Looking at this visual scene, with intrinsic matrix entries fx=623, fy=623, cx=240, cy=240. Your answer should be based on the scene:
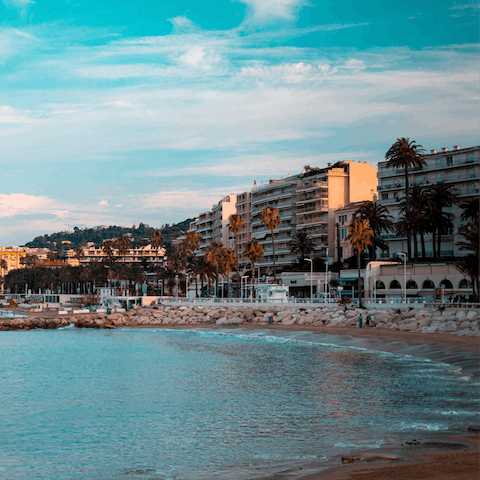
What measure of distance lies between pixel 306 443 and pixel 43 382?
22.2 m

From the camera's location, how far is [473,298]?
65.4 meters

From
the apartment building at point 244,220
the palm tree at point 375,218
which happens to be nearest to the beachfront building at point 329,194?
the palm tree at point 375,218

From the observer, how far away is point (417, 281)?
7800cm

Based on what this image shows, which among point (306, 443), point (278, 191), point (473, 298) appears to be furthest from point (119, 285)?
point (306, 443)

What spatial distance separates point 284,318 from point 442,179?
3840 centimetres

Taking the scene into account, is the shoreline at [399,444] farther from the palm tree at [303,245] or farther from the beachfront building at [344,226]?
the beachfront building at [344,226]

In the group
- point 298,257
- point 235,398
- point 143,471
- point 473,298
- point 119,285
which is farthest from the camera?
point 119,285

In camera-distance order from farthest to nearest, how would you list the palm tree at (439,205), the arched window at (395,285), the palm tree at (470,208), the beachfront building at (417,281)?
the palm tree at (439,205)
the palm tree at (470,208)
the arched window at (395,285)
the beachfront building at (417,281)

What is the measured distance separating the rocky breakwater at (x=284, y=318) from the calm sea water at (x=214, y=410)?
30.2ft

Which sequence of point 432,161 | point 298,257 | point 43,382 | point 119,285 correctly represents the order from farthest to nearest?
1. point 119,285
2. point 298,257
3. point 432,161
4. point 43,382

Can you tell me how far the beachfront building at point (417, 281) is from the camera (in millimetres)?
71562

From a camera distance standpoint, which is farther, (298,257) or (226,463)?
(298,257)

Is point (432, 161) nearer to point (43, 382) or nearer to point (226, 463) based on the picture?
point (43, 382)

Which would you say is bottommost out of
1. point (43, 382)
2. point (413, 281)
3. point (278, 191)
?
point (43, 382)
